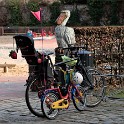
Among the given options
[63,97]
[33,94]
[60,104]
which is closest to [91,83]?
[63,97]

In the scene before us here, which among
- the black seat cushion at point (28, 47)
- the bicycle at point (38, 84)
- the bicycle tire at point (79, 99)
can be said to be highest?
the black seat cushion at point (28, 47)

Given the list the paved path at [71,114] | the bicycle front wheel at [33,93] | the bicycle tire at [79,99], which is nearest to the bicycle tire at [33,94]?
the bicycle front wheel at [33,93]

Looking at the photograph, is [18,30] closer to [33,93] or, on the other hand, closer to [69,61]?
[69,61]

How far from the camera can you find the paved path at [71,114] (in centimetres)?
751

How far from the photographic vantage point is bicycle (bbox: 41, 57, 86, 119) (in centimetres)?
759

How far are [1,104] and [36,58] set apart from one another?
2.21m

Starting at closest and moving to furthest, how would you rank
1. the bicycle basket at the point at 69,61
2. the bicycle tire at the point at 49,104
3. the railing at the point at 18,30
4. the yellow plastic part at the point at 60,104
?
the bicycle tire at the point at 49,104, the yellow plastic part at the point at 60,104, the bicycle basket at the point at 69,61, the railing at the point at 18,30

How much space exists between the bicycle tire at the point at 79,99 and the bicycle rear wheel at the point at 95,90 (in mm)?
250

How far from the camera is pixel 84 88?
8.53m

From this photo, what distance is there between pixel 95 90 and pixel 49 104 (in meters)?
1.98

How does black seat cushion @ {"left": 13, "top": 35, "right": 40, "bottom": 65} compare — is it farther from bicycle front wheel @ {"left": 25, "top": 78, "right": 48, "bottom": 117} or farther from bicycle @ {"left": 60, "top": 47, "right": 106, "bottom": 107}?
bicycle @ {"left": 60, "top": 47, "right": 106, "bottom": 107}

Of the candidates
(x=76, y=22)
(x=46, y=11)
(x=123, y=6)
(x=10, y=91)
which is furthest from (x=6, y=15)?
(x=10, y=91)

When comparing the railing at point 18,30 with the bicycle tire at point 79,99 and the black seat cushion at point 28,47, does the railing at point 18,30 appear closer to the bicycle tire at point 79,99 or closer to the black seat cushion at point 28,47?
the bicycle tire at point 79,99

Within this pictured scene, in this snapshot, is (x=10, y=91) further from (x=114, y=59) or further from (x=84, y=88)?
(x=84, y=88)
